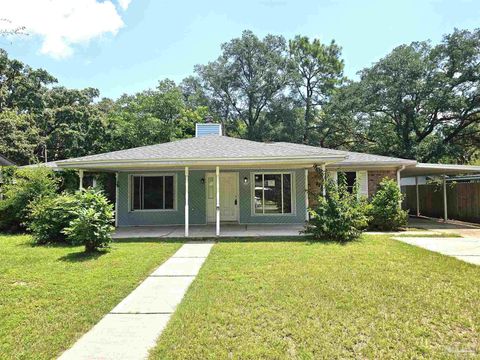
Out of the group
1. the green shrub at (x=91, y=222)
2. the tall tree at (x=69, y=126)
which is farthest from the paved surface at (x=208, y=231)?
the tall tree at (x=69, y=126)

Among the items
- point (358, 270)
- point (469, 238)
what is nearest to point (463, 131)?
point (469, 238)

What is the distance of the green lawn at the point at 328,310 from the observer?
10.2ft

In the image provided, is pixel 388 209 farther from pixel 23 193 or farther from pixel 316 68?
pixel 316 68

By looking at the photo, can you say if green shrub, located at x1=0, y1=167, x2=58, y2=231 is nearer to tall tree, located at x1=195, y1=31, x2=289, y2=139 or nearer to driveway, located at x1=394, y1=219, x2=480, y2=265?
driveway, located at x1=394, y1=219, x2=480, y2=265

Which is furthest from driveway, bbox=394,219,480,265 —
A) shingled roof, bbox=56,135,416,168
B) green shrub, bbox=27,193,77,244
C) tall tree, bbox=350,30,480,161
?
tall tree, bbox=350,30,480,161

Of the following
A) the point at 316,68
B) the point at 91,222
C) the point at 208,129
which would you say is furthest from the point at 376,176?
the point at 316,68

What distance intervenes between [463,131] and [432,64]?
5.15 m

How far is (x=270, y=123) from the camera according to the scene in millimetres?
28453

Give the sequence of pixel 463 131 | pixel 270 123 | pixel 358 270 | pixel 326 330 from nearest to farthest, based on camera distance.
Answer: pixel 326 330 → pixel 358 270 → pixel 463 131 → pixel 270 123

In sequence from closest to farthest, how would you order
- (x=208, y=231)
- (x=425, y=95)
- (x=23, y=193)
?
(x=23, y=193)
(x=208, y=231)
(x=425, y=95)

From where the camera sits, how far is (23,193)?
1042 centimetres

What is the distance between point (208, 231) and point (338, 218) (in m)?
4.25

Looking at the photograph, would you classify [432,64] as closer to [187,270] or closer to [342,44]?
[342,44]

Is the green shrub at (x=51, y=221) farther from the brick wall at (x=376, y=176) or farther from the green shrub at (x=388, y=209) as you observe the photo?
the brick wall at (x=376, y=176)
